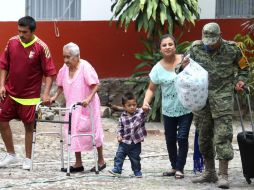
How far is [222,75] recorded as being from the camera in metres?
7.29

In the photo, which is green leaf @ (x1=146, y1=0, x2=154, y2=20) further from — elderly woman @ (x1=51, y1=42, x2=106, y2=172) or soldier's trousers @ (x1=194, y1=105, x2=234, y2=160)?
soldier's trousers @ (x1=194, y1=105, x2=234, y2=160)

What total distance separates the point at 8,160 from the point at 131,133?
170 cm

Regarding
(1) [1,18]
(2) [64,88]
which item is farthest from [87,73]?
(1) [1,18]

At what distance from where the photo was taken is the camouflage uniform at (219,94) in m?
7.23

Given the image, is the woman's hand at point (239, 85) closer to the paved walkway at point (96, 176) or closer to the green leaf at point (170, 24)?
the paved walkway at point (96, 176)

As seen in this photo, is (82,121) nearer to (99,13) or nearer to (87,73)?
(87,73)

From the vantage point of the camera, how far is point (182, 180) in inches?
306

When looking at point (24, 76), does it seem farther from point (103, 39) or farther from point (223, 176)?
point (103, 39)

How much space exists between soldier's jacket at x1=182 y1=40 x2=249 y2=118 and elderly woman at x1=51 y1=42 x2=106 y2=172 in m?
1.44

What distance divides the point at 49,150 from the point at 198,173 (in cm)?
274

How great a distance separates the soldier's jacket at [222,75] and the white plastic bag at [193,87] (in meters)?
0.15

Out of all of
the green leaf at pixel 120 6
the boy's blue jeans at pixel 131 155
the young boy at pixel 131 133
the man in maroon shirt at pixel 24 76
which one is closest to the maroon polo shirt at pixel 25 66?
the man in maroon shirt at pixel 24 76

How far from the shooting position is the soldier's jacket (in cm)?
727

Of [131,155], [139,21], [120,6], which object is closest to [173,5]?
[139,21]
